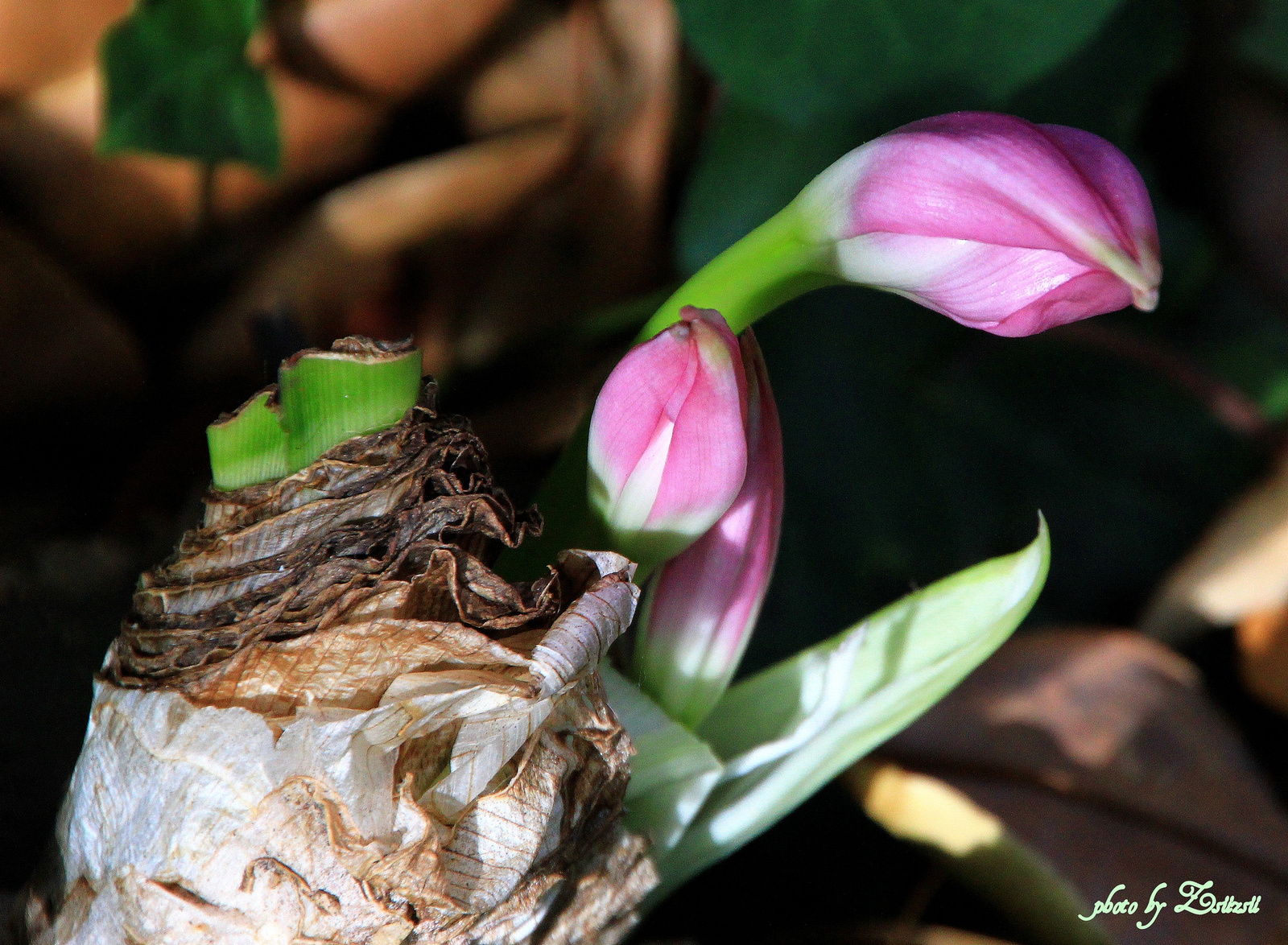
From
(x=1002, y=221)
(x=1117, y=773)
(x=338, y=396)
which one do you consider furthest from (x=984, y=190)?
(x=1117, y=773)

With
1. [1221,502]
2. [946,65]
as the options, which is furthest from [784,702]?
[1221,502]

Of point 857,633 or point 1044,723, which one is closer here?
point 857,633

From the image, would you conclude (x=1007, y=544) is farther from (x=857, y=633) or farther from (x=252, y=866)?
(x=252, y=866)

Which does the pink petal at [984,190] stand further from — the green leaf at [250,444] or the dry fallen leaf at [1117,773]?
the dry fallen leaf at [1117,773]

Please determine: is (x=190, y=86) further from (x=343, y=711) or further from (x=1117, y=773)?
(x=1117, y=773)

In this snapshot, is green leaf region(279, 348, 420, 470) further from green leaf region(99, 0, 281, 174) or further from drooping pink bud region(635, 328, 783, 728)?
green leaf region(99, 0, 281, 174)

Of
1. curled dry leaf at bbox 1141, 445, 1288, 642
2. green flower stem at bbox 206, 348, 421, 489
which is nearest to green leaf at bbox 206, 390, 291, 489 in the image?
green flower stem at bbox 206, 348, 421, 489
